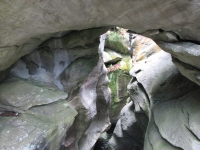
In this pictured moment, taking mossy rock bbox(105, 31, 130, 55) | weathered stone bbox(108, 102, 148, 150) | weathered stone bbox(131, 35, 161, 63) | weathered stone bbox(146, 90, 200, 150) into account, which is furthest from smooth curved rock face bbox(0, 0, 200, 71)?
mossy rock bbox(105, 31, 130, 55)

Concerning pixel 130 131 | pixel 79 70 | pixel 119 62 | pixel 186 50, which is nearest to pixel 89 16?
pixel 186 50

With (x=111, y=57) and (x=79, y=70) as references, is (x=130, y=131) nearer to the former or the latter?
(x=79, y=70)

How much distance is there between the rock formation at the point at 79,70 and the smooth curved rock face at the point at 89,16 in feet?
0.04

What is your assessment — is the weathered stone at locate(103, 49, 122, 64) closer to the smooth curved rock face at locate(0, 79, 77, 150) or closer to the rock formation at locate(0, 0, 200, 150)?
the rock formation at locate(0, 0, 200, 150)

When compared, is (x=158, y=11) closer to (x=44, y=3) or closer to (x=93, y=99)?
(x=44, y=3)

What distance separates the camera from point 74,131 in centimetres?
610

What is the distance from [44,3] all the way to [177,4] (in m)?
1.91

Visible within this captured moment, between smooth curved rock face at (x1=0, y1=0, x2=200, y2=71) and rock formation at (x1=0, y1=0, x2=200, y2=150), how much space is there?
13 mm

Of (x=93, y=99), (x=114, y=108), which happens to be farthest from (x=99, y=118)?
(x=114, y=108)

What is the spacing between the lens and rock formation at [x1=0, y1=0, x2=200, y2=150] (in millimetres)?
3244

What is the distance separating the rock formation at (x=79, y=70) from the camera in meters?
3.24

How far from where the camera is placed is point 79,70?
5.67m

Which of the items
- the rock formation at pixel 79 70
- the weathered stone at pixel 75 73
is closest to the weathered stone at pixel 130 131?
the rock formation at pixel 79 70

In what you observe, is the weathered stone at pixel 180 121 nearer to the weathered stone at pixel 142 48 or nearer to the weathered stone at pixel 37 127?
the weathered stone at pixel 37 127
